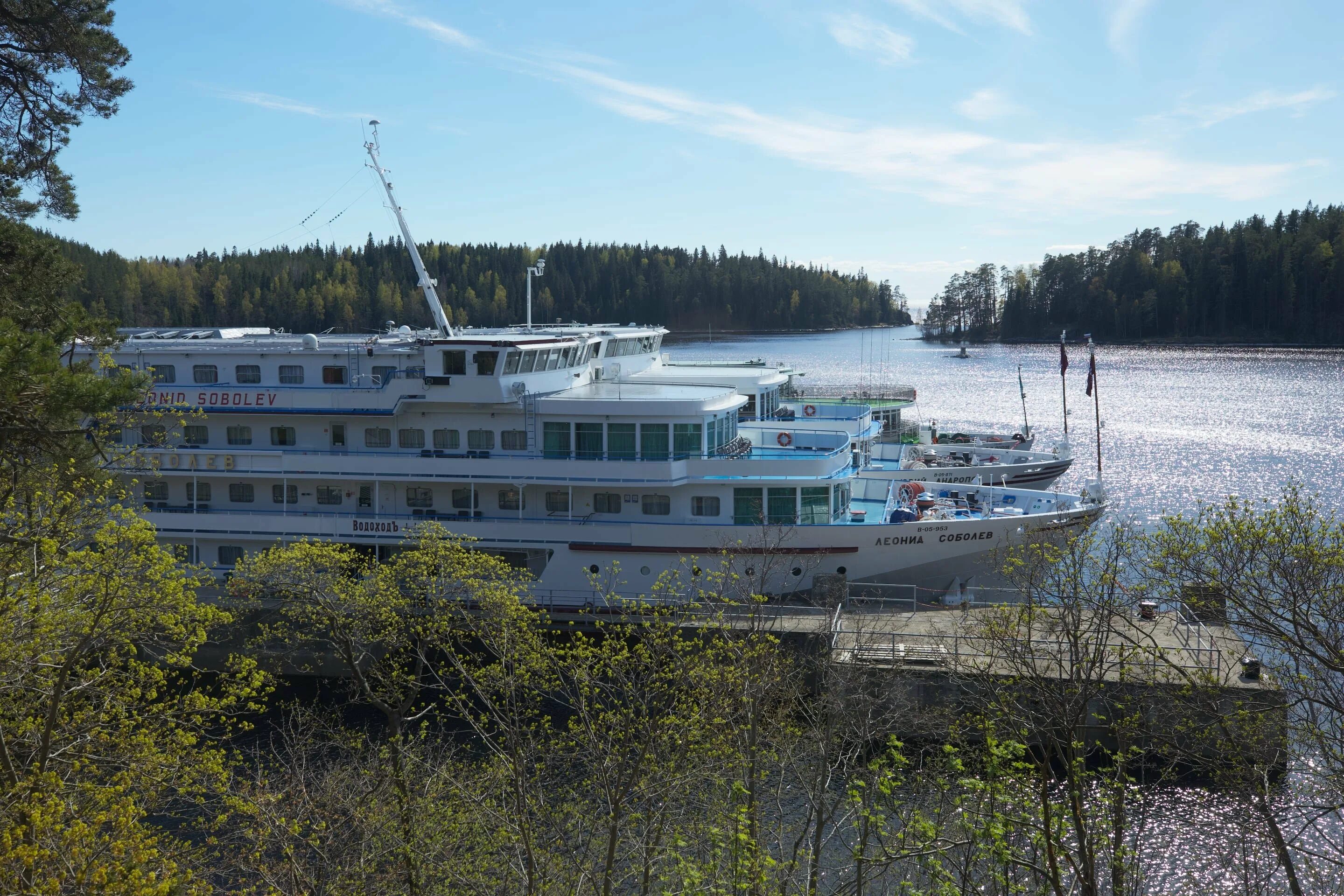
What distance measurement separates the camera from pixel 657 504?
2812 centimetres

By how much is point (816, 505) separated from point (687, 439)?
3766 mm

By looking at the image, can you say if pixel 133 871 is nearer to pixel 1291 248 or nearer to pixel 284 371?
pixel 284 371

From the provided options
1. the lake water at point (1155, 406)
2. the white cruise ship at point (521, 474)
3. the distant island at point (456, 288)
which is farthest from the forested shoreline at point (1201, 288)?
the white cruise ship at point (521, 474)

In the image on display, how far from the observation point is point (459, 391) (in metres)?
28.5

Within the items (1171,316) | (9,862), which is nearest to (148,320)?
(1171,316)

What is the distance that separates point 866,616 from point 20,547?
1889cm

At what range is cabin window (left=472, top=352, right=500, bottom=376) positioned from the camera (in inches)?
1110

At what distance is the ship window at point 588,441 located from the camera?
2828 centimetres

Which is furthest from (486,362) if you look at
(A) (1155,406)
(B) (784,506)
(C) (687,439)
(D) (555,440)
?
(A) (1155,406)

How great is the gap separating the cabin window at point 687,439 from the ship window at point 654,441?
238 millimetres

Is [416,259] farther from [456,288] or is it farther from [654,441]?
[456,288]

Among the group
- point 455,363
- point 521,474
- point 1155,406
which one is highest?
point 455,363

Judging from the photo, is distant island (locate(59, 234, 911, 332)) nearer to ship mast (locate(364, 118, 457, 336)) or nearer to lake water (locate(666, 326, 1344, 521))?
lake water (locate(666, 326, 1344, 521))

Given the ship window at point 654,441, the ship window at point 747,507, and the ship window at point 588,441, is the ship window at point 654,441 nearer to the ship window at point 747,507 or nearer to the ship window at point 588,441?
the ship window at point 588,441
